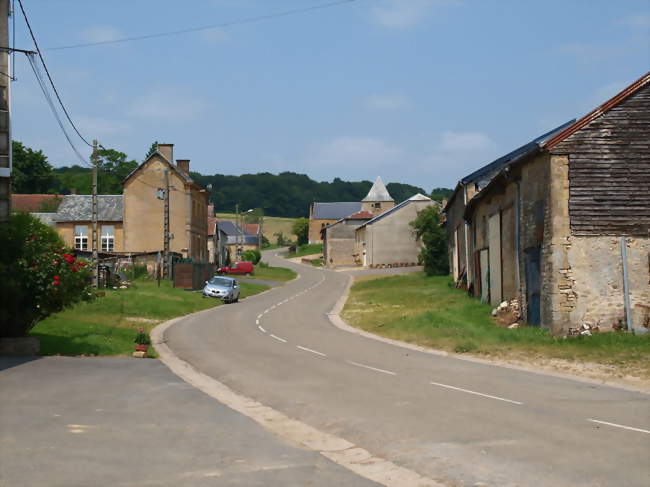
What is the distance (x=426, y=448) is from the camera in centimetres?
818

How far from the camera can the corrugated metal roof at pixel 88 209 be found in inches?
2485

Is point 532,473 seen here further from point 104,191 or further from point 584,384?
point 104,191

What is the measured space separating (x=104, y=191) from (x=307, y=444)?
10510 centimetres

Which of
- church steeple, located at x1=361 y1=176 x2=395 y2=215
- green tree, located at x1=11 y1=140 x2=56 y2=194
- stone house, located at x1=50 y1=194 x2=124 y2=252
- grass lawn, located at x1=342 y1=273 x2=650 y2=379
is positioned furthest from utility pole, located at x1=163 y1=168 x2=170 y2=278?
church steeple, located at x1=361 y1=176 x2=395 y2=215

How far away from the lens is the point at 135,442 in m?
8.20

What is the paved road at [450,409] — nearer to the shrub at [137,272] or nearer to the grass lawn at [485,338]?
the grass lawn at [485,338]

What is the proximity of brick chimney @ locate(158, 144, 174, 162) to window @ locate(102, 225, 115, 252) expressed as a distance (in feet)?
25.5

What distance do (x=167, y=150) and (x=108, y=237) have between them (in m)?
9.19

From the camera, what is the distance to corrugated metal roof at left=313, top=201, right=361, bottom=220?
141512 mm

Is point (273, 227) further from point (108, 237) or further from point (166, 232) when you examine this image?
point (166, 232)

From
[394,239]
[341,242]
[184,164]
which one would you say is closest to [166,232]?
[184,164]

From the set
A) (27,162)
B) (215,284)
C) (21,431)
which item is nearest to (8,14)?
(21,431)

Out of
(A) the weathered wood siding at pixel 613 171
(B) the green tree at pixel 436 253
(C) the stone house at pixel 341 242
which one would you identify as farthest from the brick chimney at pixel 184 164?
(A) the weathered wood siding at pixel 613 171

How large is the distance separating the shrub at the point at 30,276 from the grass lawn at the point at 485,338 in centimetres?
1014
